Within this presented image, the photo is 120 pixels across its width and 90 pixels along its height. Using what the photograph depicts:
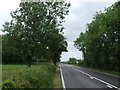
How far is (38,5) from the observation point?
914 inches

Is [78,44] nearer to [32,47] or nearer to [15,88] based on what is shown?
[32,47]

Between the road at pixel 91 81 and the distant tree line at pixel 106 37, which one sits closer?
the road at pixel 91 81

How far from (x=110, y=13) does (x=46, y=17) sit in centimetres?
965

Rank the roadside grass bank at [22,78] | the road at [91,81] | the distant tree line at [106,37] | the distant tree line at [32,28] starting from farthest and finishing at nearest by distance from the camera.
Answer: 1. the distant tree line at [106,37]
2. the distant tree line at [32,28]
3. the road at [91,81]
4. the roadside grass bank at [22,78]

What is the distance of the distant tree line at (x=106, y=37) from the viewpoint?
27.3 metres

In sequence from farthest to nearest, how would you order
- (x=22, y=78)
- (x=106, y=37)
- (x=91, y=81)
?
1. (x=106, y=37)
2. (x=91, y=81)
3. (x=22, y=78)

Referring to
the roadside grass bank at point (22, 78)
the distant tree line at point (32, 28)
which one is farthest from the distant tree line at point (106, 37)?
the roadside grass bank at point (22, 78)

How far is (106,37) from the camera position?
40250 mm

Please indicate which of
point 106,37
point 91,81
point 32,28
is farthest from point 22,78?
point 106,37

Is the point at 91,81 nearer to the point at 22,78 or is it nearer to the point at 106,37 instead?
the point at 22,78

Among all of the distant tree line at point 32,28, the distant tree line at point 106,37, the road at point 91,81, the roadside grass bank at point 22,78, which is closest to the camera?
the roadside grass bank at point 22,78

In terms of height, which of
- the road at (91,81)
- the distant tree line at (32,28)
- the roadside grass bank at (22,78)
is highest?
the distant tree line at (32,28)

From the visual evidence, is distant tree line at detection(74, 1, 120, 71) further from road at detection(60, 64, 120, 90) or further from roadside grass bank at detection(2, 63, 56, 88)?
roadside grass bank at detection(2, 63, 56, 88)

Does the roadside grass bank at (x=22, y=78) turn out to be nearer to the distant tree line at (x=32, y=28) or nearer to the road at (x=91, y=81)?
the road at (x=91, y=81)
